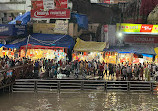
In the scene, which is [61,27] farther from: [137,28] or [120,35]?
[137,28]

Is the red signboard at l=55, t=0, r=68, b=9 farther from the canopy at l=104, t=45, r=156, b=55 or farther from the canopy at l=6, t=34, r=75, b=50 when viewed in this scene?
the canopy at l=104, t=45, r=156, b=55

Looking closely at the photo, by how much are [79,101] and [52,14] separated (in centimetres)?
1699

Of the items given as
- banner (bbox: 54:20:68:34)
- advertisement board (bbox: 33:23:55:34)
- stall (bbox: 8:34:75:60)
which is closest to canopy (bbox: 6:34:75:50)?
stall (bbox: 8:34:75:60)

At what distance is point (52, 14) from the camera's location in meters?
33.8

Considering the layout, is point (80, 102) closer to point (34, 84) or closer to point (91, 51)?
point (34, 84)

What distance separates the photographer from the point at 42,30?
3378 cm

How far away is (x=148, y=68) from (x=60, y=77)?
8.16m

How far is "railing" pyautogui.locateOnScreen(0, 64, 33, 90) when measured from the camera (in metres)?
20.8

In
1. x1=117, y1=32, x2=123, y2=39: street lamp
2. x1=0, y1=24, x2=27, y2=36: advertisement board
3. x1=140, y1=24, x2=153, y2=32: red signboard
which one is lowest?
x1=117, y1=32, x2=123, y2=39: street lamp

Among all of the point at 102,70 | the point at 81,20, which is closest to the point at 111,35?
the point at 81,20

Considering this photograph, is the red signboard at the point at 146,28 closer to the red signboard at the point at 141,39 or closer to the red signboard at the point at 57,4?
the red signboard at the point at 141,39

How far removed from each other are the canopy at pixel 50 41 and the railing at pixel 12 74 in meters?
6.32

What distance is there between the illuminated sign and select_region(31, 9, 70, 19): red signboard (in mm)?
6633

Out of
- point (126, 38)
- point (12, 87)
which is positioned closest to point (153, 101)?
point (12, 87)
